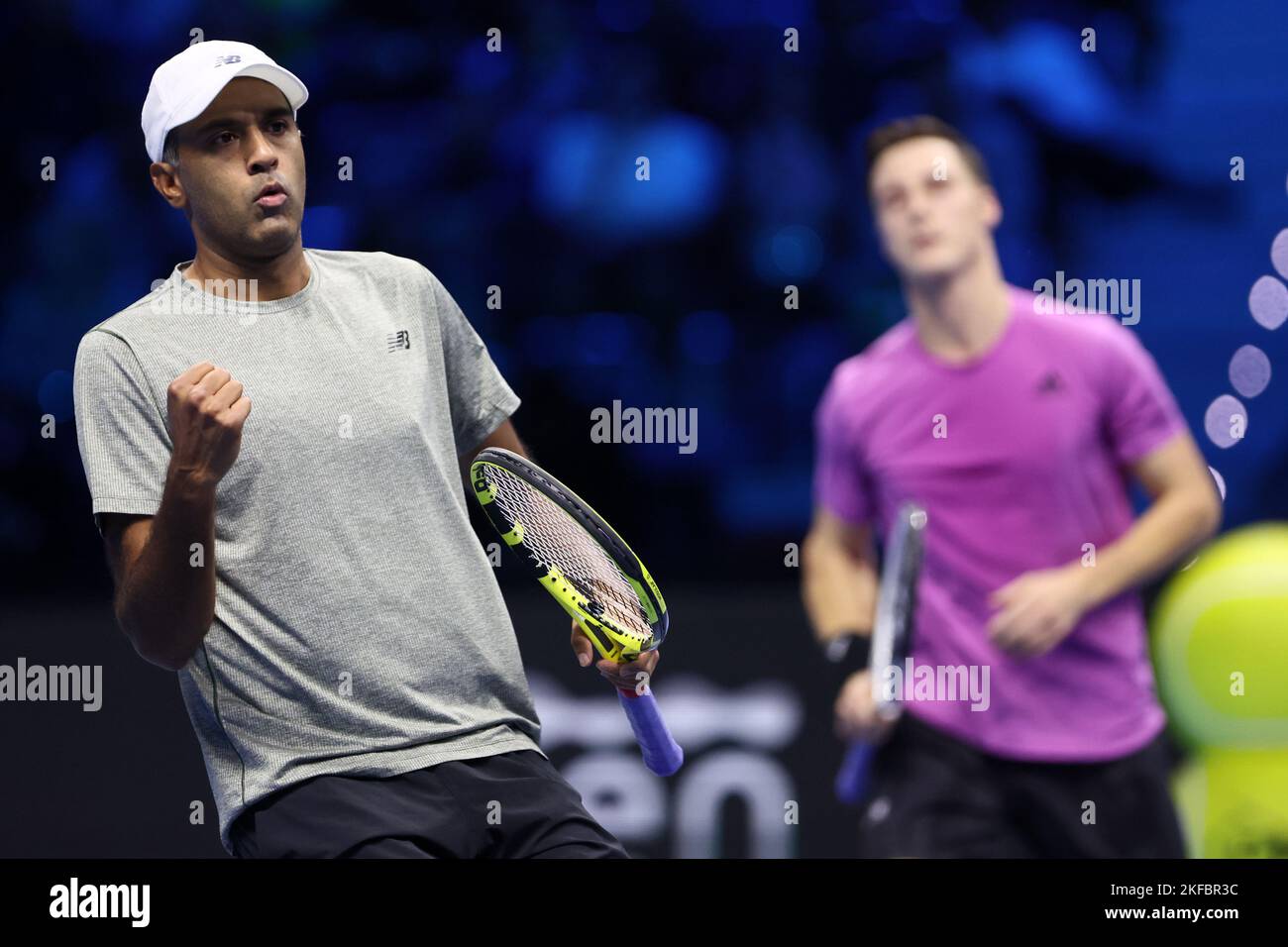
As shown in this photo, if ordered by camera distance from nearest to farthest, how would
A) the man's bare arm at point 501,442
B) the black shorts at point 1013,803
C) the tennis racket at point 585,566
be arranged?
the tennis racket at point 585,566, the man's bare arm at point 501,442, the black shorts at point 1013,803

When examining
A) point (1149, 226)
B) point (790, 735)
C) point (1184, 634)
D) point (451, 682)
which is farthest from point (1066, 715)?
point (451, 682)

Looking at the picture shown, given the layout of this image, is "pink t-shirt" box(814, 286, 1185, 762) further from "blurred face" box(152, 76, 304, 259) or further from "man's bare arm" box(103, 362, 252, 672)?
"man's bare arm" box(103, 362, 252, 672)

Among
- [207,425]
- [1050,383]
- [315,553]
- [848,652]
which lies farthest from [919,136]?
[207,425]

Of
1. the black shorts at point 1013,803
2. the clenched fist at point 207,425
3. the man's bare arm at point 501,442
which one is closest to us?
the clenched fist at point 207,425

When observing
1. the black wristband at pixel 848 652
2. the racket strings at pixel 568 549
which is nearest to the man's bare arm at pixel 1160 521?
the black wristband at pixel 848 652

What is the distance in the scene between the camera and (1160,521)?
12.0 ft

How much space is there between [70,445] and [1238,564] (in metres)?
2.61

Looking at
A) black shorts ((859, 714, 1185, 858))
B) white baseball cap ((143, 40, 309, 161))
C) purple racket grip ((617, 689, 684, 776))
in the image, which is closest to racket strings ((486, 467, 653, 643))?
purple racket grip ((617, 689, 684, 776))

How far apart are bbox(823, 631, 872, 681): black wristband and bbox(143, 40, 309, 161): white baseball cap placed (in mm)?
1734

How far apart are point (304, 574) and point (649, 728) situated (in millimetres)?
581

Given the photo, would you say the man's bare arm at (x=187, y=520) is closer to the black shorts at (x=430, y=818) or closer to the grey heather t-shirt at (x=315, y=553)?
the grey heather t-shirt at (x=315, y=553)

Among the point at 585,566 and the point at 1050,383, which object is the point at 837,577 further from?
the point at 585,566

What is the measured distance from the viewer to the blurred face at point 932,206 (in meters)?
3.75

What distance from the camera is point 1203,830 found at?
12.4 feet
